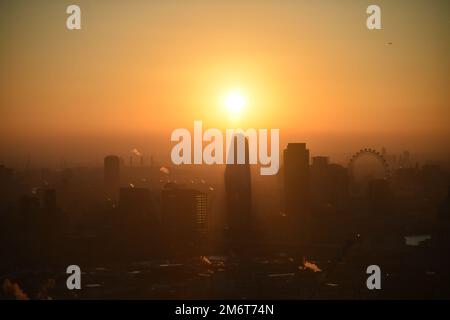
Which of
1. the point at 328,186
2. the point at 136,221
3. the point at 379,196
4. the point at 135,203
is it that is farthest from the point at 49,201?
the point at 379,196

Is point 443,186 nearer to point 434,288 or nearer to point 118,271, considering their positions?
point 434,288

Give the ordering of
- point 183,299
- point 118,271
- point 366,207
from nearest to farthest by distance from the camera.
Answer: point 183,299, point 118,271, point 366,207

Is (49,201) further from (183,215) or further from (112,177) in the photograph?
(183,215)

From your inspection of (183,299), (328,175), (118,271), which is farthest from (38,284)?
(328,175)

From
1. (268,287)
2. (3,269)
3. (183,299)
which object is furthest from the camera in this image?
(3,269)

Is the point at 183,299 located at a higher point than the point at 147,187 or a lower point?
lower

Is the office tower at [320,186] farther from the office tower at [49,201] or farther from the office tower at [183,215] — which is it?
the office tower at [49,201]

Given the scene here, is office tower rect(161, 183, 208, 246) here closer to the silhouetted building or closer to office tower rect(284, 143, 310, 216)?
office tower rect(284, 143, 310, 216)
